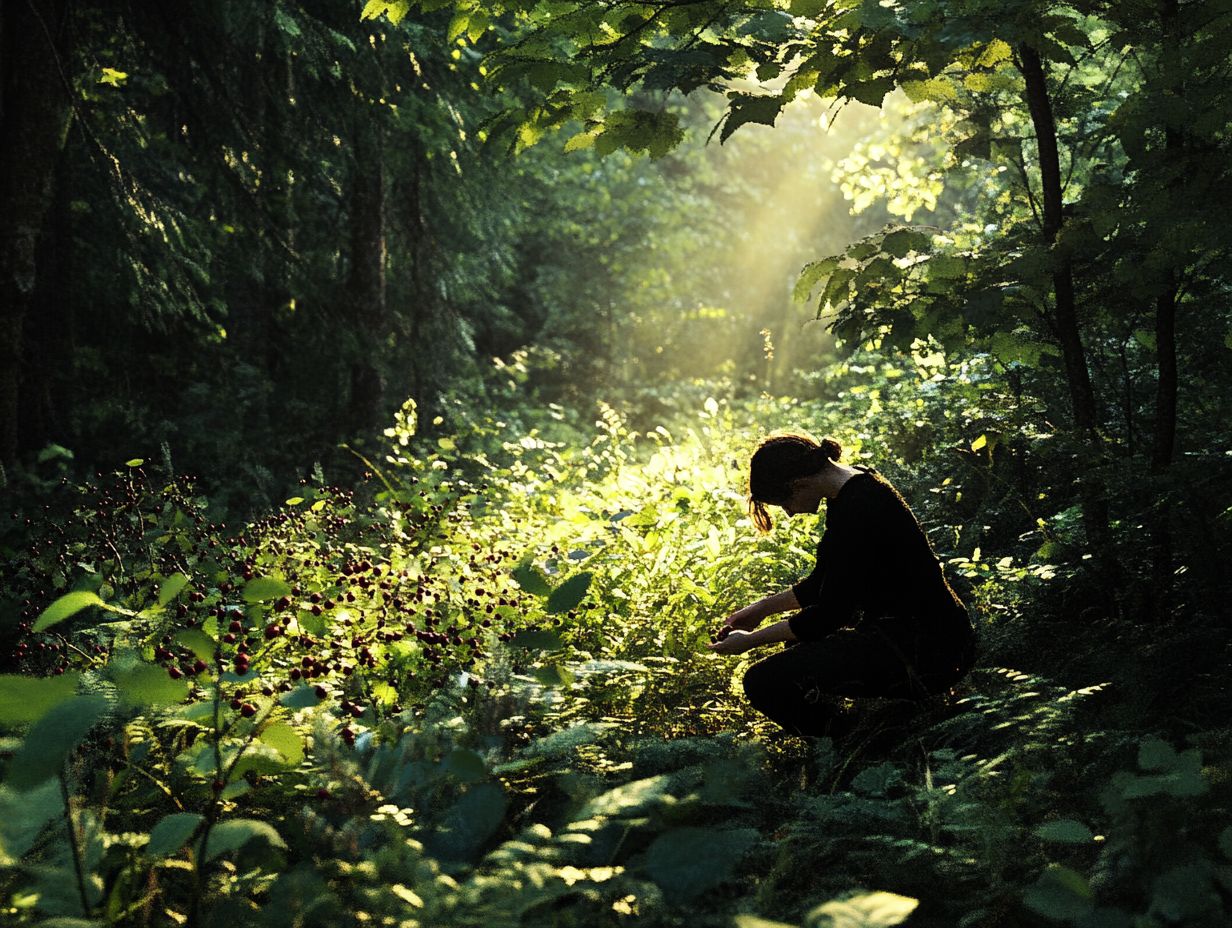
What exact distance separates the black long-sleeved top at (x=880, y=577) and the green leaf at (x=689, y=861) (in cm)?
179

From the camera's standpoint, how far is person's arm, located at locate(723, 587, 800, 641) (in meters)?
3.77

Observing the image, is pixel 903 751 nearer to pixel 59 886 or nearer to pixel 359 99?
pixel 59 886

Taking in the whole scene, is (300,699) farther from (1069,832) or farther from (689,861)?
(1069,832)

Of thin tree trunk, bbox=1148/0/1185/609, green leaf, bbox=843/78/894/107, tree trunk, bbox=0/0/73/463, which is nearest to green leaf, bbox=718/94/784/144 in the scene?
green leaf, bbox=843/78/894/107

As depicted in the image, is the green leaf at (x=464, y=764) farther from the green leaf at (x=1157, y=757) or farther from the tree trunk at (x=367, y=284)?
the tree trunk at (x=367, y=284)

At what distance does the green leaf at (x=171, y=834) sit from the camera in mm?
1743

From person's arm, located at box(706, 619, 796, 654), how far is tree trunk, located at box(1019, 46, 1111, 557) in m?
1.27

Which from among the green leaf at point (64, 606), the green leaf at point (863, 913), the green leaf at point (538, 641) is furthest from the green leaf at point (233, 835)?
the green leaf at point (863, 913)

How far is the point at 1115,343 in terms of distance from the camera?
5.15 m

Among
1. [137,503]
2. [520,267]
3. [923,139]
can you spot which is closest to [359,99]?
[923,139]

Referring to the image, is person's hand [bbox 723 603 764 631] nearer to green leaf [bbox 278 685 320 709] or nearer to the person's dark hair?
the person's dark hair

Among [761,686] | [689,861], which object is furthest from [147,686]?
[761,686]

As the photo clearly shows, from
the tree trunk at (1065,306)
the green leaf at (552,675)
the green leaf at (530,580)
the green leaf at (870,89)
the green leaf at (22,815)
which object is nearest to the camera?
the green leaf at (22,815)

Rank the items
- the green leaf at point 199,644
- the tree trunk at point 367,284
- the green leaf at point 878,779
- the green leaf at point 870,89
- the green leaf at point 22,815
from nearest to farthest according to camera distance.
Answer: the green leaf at point 22,815, the green leaf at point 199,644, the green leaf at point 878,779, the green leaf at point 870,89, the tree trunk at point 367,284
